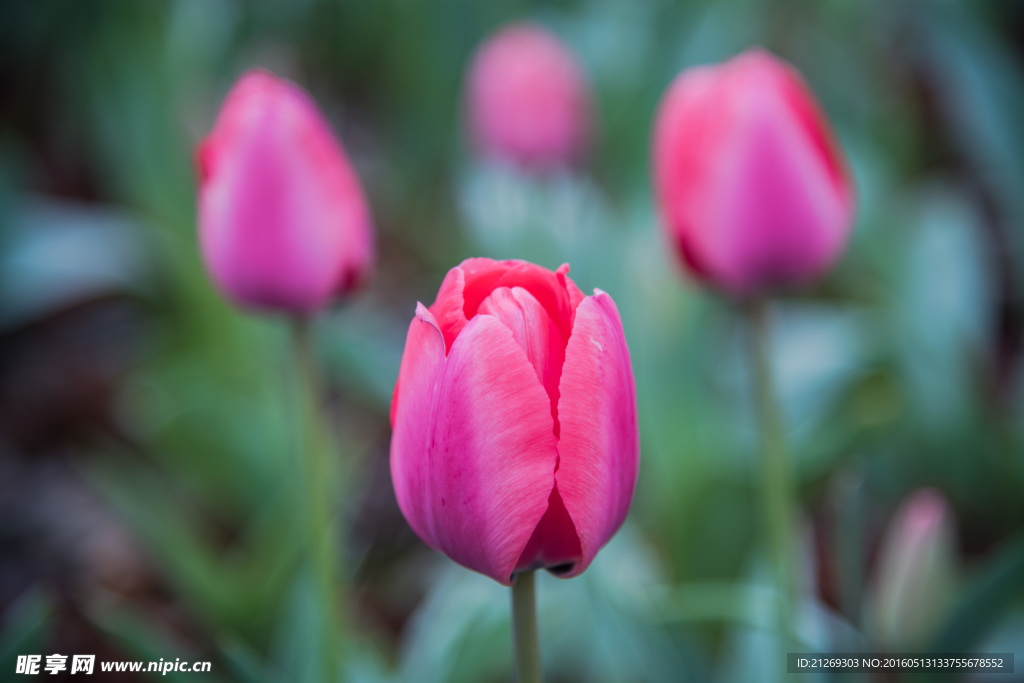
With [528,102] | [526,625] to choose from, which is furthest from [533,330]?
[528,102]

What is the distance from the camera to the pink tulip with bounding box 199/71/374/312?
624 millimetres

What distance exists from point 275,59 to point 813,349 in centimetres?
183

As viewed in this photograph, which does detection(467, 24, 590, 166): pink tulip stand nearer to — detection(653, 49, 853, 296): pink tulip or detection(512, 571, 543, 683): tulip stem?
detection(653, 49, 853, 296): pink tulip

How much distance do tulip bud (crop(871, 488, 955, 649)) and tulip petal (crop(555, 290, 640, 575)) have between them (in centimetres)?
47

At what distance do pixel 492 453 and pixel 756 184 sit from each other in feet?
1.28

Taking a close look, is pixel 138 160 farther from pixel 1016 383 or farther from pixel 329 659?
pixel 1016 383

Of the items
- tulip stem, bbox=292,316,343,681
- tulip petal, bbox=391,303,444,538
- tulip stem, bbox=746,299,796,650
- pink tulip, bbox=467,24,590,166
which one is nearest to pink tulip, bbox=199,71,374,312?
tulip stem, bbox=292,316,343,681

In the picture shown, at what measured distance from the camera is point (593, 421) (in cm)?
Result: 39

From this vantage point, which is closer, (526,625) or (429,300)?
(526,625)

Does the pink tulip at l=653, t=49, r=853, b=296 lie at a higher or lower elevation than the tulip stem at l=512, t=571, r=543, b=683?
higher

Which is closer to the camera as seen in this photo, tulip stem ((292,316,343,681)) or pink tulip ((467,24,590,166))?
tulip stem ((292,316,343,681))

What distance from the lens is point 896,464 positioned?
1116 millimetres

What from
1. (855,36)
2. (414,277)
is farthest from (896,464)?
(855,36)

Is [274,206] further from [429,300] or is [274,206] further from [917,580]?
[429,300]
